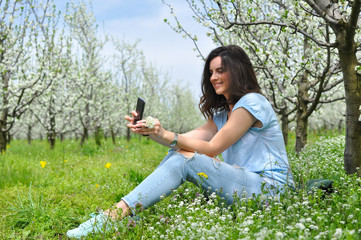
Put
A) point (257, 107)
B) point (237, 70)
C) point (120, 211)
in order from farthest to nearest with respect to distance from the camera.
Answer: point (237, 70) < point (257, 107) < point (120, 211)

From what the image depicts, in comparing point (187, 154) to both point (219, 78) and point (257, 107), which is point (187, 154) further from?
point (219, 78)

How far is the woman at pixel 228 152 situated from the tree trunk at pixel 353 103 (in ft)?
4.45

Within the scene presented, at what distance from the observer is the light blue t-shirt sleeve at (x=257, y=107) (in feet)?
10.6

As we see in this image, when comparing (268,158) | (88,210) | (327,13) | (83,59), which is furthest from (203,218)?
(83,59)

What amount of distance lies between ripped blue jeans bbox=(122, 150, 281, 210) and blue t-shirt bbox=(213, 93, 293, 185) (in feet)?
0.53

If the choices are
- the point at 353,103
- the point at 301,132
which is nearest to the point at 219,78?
the point at 353,103

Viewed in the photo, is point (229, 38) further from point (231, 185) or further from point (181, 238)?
point (181, 238)

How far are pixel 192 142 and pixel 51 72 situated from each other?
24.7ft

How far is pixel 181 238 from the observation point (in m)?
2.34

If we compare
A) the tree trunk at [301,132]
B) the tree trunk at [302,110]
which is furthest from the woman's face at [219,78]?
the tree trunk at [301,132]

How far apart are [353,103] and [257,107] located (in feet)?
5.54

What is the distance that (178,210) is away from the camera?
293 centimetres

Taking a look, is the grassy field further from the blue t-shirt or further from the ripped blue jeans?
the blue t-shirt

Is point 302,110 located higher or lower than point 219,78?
lower
